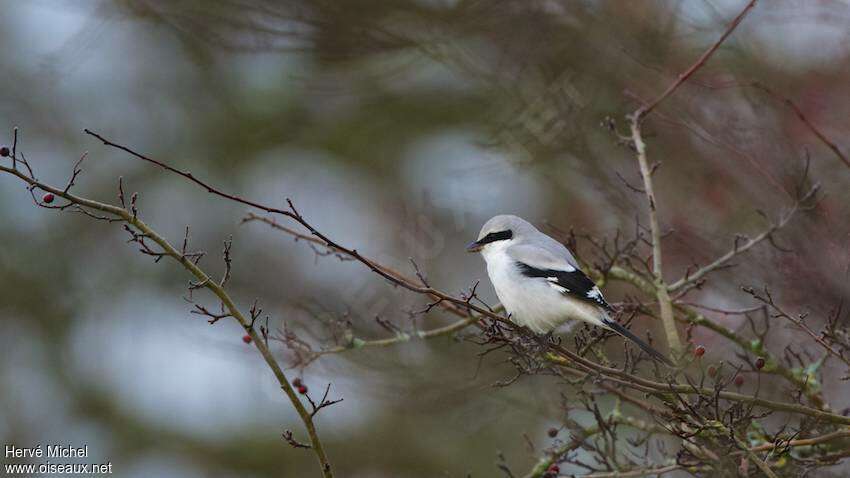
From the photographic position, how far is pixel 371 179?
1038cm

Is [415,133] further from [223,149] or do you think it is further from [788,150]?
[788,150]

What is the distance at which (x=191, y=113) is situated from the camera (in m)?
10.7

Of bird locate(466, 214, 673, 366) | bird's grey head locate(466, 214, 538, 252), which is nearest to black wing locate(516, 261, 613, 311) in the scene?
bird locate(466, 214, 673, 366)

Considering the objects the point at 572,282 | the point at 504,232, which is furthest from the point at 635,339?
the point at 504,232

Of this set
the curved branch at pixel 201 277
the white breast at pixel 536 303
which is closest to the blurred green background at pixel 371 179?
the white breast at pixel 536 303

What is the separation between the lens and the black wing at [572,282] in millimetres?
3627

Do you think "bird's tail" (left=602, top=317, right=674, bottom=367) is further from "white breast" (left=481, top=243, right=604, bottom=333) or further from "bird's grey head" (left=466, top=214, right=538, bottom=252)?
"bird's grey head" (left=466, top=214, right=538, bottom=252)

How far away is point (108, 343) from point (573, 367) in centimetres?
852

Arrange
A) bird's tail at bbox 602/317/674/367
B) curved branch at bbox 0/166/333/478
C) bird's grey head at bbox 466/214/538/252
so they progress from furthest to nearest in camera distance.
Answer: bird's grey head at bbox 466/214/538/252 → bird's tail at bbox 602/317/674/367 → curved branch at bbox 0/166/333/478

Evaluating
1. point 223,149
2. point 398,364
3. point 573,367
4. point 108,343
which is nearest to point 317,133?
point 223,149

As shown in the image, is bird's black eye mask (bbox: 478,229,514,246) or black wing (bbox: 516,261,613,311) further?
bird's black eye mask (bbox: 478,229,514,246)

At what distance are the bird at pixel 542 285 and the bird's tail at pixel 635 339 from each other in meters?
0.01

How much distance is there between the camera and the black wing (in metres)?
3.63

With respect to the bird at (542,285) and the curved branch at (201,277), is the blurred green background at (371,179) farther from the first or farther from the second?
the curved branch at (201,277)
